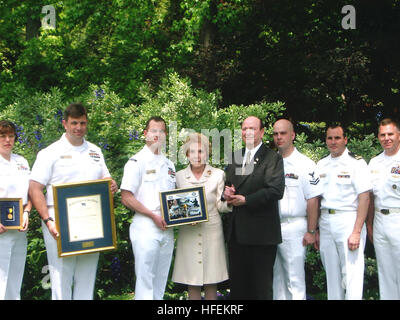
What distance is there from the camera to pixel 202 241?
519cm

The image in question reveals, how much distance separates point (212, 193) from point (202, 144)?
524mm

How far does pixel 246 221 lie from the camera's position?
16.5 feet

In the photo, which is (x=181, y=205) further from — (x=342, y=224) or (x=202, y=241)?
(x=342, y=224)

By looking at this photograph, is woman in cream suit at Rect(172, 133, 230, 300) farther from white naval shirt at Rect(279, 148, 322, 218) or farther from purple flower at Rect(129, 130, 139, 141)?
purple flower at Rect(129, 130, 139, 141)

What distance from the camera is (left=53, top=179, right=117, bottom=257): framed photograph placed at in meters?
4.57

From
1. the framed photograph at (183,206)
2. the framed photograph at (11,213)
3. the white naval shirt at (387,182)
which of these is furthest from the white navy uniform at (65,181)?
the white naval shirt at (387,182)

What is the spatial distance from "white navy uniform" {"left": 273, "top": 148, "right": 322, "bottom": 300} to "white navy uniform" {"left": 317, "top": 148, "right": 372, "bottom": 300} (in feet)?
0.58

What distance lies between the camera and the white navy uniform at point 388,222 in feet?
17.1

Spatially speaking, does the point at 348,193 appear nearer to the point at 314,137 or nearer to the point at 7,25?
the point at 314,137

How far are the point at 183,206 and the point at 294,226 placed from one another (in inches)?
49.5

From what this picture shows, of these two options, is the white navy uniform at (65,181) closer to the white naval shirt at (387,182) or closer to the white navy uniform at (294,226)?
the white navy uniform at (294,226)

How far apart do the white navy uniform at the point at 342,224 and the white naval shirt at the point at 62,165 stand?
2474 millimetres

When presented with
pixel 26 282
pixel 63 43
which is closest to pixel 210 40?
pixel 63 43

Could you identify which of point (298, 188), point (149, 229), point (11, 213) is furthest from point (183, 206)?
point (11, 213)
